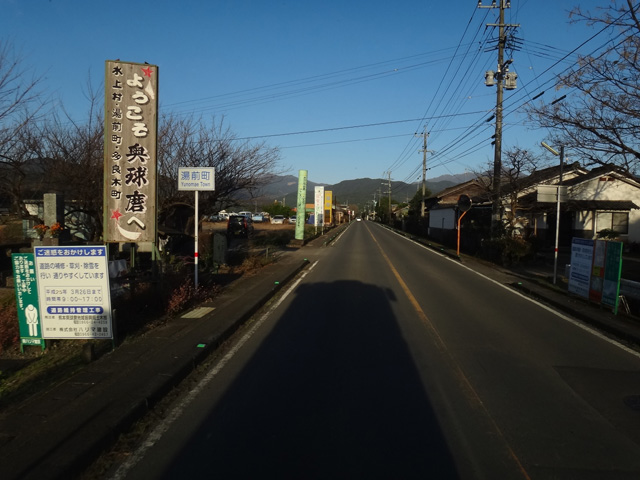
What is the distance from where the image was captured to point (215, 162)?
18.2 meters

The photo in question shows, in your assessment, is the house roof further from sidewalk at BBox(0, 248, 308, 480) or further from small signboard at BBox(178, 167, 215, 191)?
sidewalk at BBox(0, 248, 308, 480)

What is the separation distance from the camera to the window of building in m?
26.4

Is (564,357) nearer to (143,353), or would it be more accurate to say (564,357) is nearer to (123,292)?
(143,353)

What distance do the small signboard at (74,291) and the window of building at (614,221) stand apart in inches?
1072

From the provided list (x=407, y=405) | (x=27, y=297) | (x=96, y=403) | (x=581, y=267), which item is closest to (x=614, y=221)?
(x=581, y=267)

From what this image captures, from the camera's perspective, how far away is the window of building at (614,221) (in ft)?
86.7

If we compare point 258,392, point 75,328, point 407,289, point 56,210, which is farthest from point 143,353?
point 407,289

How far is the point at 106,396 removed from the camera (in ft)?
15.8

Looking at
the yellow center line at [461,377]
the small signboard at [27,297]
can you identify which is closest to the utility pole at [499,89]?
the yellow center line at [461,377]

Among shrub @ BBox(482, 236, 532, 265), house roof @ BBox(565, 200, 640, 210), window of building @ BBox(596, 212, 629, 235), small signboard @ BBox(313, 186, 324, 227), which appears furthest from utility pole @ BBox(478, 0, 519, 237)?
small signboard @ BBox(313, 186, 324, 227)

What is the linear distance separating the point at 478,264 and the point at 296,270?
8727mm

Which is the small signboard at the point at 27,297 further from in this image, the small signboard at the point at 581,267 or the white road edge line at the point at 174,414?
the small signboard at the point at 581,267

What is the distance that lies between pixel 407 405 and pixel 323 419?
0.92m

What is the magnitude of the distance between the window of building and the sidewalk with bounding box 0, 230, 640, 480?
64.7 ft
